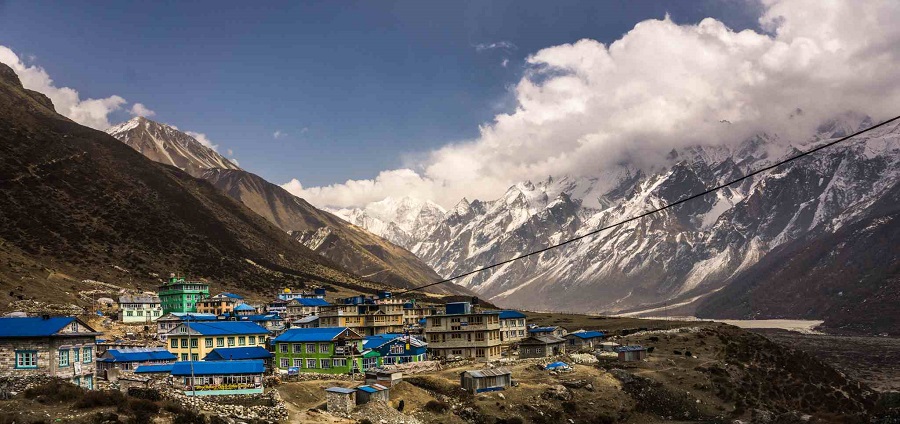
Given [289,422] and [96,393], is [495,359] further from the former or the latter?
[96,393]

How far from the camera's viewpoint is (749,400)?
320 ft

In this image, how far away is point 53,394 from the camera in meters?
47.8

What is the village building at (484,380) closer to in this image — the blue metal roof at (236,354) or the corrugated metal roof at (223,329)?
the blue metal roof at (236,354)

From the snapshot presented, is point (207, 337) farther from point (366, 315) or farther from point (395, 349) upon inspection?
point (366, 315)

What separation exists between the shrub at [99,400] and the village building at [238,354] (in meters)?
33.6

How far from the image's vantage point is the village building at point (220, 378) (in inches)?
2741

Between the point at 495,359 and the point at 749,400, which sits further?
the point at 495,359

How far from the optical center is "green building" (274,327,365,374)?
88.0m

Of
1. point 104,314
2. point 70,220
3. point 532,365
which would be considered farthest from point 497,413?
point 70,220

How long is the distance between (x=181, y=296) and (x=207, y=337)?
193ft

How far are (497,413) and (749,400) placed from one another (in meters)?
39.3

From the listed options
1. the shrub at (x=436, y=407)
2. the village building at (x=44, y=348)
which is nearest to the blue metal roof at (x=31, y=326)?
the village building at (x=44, y=348)

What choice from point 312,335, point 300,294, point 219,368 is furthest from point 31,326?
point 300,294

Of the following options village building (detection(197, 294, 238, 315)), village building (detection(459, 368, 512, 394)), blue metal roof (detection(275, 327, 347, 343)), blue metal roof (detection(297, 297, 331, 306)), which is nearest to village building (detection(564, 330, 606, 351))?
village building (detection(459, 368, 512, 394))
